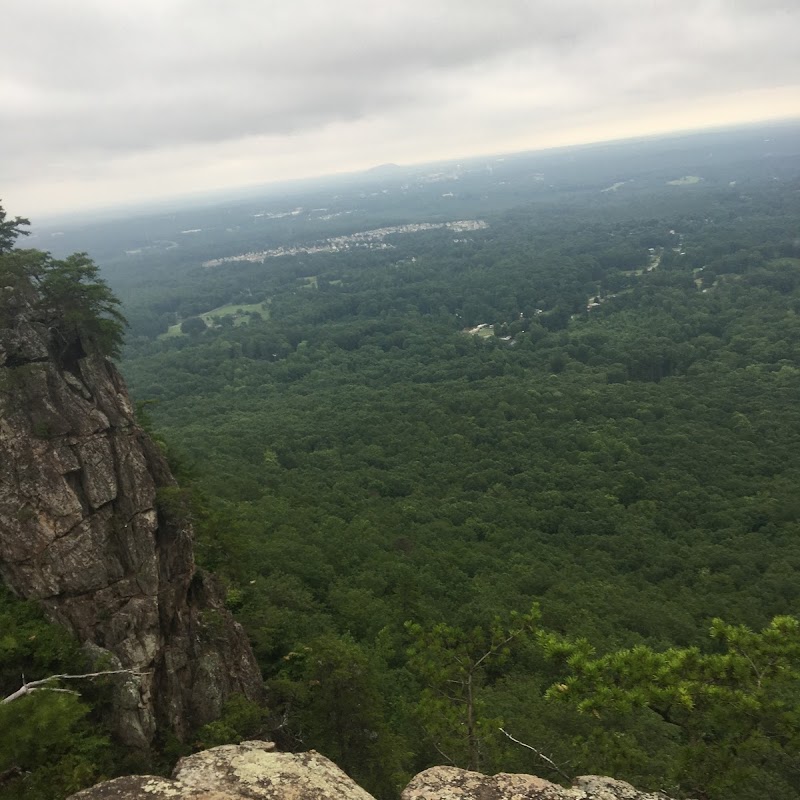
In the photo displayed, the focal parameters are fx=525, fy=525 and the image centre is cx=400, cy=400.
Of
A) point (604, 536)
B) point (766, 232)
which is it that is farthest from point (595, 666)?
point (766, 232)

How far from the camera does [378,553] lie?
122ft

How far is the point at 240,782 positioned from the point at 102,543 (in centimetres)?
1085

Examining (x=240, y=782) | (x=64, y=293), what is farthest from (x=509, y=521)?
(x=240, y=782)

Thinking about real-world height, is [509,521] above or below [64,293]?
below

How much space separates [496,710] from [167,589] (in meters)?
13.4

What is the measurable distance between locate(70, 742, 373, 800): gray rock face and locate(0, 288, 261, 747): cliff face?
7.27 meters

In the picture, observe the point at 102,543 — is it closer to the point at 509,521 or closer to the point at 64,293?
the point at 64,293

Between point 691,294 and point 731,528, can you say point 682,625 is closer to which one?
point 731,528

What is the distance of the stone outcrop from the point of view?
6777 millimetres

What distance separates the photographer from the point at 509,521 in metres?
45.5

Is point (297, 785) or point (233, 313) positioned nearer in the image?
point (297, 785)

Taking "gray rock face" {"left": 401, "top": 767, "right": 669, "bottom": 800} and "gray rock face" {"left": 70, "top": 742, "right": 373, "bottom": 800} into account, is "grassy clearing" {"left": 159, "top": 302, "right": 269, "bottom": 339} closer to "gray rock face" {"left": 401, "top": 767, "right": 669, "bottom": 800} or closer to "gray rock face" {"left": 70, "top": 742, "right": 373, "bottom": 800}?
"gray rock face" {"left": 70, "top": 742, "right": 373, "bottom": 800}

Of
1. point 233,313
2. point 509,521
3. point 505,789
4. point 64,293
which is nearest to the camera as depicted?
point 505,789

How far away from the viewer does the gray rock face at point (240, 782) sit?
677cm
